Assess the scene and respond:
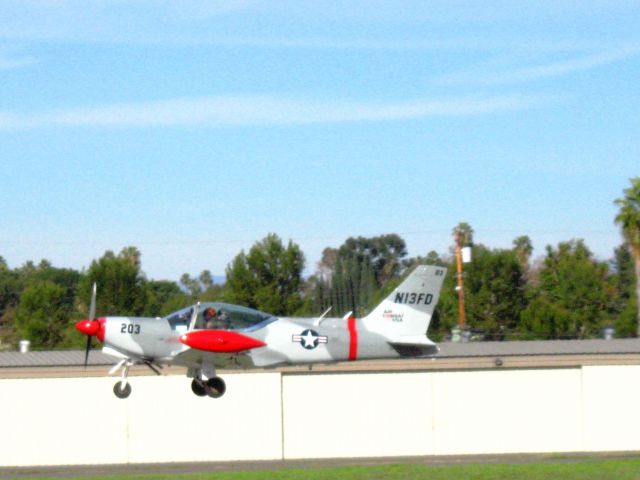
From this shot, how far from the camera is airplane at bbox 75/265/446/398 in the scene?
27031 millimetres

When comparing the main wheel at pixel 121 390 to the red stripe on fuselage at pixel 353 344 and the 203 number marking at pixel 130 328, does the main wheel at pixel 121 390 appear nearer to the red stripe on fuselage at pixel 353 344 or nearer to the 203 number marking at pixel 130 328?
the 203 number marking at pixel 130 328

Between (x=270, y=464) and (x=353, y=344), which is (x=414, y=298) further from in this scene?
(x=270, y=464)

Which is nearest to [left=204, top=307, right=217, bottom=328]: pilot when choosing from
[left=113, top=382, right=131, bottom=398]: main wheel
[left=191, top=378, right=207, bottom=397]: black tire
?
[left=191, top=378, right=207, bottom=397]: black tire

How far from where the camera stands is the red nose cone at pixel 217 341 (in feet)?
87.2

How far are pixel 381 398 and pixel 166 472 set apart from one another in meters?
8.95

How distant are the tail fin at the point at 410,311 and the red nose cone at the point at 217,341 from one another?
3747mm

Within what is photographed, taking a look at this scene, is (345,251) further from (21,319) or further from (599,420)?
(599,420)

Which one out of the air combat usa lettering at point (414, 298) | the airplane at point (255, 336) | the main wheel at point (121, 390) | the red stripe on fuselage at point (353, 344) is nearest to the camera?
the main wheel at point (121, 390)

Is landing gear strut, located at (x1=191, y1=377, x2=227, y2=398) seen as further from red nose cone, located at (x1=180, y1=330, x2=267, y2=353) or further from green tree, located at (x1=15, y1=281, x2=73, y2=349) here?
green tree, located at (x1=15, y1=281, x2=73, y2=349)

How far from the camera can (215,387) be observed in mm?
27781

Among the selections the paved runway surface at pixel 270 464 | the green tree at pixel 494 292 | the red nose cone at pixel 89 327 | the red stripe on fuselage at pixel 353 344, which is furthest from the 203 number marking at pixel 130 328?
the green tree at pixel 494 292

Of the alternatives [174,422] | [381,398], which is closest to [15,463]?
[174,422]

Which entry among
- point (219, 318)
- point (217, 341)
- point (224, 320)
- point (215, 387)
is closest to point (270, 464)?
point (215, 387)

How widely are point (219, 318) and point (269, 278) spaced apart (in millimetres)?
52957
